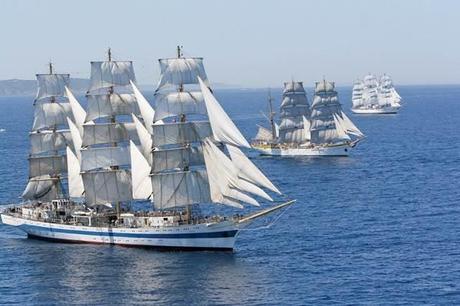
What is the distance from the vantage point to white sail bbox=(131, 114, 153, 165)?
97000 mm

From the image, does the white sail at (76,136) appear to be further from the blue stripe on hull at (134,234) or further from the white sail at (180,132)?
the white sail at (180,132)

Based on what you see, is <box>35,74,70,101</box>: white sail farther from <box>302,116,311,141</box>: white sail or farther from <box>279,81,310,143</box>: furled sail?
<box>302,116,311,141</box>: white sail

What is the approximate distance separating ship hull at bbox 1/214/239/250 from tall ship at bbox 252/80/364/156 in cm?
9149

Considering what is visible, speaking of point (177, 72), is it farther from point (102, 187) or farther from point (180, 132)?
point (102, 187)

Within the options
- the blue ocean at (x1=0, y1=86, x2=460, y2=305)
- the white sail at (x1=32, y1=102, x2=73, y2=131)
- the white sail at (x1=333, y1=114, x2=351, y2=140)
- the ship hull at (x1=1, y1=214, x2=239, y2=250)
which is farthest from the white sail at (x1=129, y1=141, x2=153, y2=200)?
the white sail at (x1=333, y1=114, x2=351, y2=140)

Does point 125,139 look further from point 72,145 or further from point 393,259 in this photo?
point 393,259

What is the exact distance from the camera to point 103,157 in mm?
98312

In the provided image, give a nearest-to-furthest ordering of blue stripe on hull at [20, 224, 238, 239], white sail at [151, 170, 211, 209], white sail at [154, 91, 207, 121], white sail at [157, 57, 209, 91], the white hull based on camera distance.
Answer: blue stripe on hull at [20, 224, 238, 239] < white sail at [151, 170, 211, 209] < white sail at [154, 91, 207, 121] < white sail at [157, 57, 209, 91] < the white hull

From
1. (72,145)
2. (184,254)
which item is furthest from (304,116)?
(184,254)

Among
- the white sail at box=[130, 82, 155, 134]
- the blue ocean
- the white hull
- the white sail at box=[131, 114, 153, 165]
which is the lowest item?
the blue ocean

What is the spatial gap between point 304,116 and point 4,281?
384 ft

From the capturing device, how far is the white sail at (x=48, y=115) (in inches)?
4195

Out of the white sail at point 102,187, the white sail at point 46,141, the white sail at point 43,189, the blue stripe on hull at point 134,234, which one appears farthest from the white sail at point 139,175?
the white sail at point 43,189

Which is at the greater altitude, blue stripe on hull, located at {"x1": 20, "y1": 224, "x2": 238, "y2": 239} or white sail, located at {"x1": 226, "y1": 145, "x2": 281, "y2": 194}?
white sail, located at {"x1": 226, "y1": 145, "x2": 281, "y2": 194}
